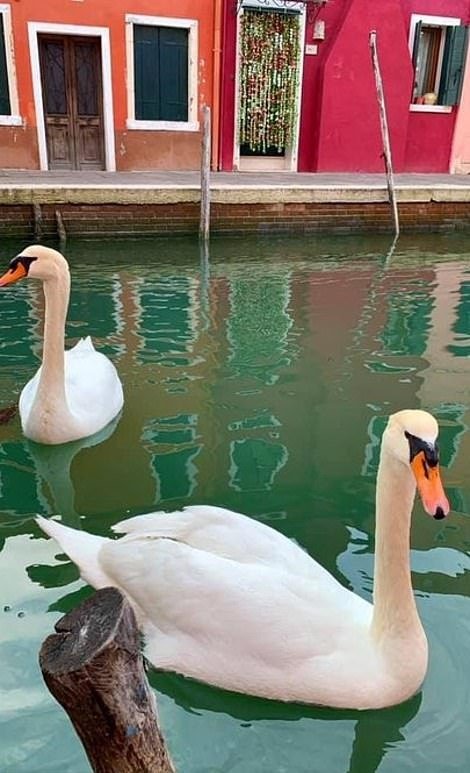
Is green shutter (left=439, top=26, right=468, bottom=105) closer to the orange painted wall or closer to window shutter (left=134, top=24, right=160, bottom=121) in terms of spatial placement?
the orange painted wall

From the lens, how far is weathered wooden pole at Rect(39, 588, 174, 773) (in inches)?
59.3

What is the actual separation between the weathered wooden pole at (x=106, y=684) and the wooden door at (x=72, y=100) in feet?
51.9

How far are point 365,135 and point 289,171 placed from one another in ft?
7.10

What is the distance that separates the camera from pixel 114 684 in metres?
1.54

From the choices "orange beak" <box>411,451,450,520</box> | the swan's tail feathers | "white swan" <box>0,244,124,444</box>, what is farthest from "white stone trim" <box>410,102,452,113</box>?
"orange beak" <box>411,451,450,520</box>

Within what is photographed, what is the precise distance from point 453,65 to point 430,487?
18.3 metres

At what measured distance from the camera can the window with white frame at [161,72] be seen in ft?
51.2

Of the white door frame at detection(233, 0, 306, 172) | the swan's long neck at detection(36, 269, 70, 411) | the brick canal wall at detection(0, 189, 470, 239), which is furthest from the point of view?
the white door frame at detection(233, 0, 306, 172)

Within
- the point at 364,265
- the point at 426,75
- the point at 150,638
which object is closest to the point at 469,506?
the point at 150,638

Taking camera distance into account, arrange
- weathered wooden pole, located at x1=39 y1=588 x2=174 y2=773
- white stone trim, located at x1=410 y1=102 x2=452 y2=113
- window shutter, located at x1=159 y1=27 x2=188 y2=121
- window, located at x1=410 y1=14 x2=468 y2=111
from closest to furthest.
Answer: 1. weathered wooden pole, located at x1=39 y1=588 x2=174 y2=773
2. window shutter, located at x1=159 y1=27 x2=188 y2=121
3. window, located at x1=410 y1=14 x2=468 y2=111
4. white stone trim, located at x1=410 y1=102 x2=452 y2=113

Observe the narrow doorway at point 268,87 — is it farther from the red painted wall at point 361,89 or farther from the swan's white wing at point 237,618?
the swan's white wing at point 237,618

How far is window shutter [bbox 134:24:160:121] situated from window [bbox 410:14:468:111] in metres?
6.35

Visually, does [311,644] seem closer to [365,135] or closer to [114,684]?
[114,684]

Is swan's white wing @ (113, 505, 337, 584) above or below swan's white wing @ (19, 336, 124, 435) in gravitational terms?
above
